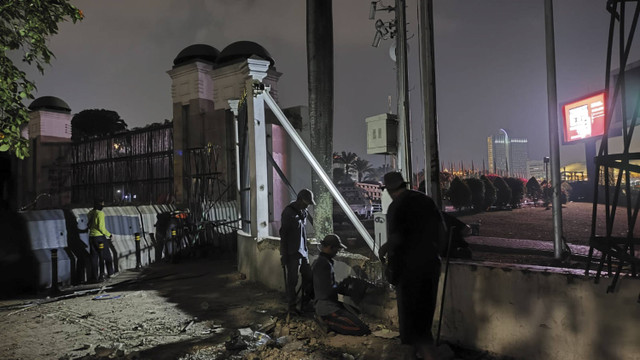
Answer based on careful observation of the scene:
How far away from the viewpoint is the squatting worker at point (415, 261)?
12.5 ft

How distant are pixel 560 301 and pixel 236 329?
3.88 m

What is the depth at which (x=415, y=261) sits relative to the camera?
3801 mm

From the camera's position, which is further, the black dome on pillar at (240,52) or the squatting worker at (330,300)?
the black dome on pillar at (240,52)

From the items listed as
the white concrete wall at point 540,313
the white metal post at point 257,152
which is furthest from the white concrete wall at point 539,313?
the white metal post at point 257,152

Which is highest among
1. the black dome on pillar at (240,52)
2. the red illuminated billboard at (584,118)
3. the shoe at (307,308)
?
the black dome on pillar at (240,52)

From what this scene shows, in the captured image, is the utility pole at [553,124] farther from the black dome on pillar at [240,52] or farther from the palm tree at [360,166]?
the palm tree at [360,166]

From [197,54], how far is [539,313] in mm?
18034

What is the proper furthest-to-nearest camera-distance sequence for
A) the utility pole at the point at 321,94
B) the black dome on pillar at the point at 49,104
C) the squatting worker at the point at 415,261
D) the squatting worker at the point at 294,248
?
the black dome on pillar at the point at 49,104 < the utility pole at the point at 321,94 < the squatting worker at the point at 294,248 < the squatting worker at the point at 415,261

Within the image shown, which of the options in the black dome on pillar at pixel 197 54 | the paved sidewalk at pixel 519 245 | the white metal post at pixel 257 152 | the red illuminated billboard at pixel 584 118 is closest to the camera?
the white metal post at pixel 257 152

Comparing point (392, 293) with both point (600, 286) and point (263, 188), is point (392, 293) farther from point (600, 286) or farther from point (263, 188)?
point (263, 188)

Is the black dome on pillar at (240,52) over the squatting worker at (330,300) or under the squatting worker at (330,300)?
over

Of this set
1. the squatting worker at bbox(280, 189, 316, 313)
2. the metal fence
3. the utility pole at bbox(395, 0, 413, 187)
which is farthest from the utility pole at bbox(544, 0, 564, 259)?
the metal fence

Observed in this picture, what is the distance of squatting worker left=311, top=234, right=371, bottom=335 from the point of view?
16.3ft

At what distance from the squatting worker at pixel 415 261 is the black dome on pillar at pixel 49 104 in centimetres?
2597
